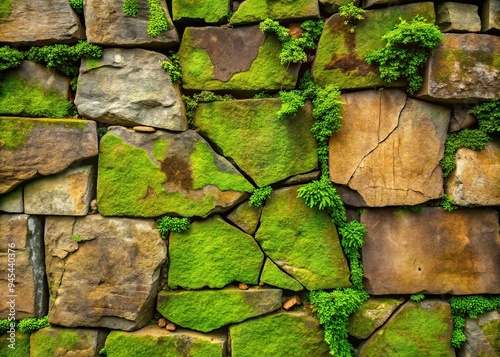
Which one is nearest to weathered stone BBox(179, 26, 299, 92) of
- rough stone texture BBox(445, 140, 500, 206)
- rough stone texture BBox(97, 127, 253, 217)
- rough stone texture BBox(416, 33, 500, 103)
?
rough stone texture BBox(97, 127, 253, 217)

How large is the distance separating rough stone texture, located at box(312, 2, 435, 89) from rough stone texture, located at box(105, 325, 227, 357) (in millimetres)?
2466

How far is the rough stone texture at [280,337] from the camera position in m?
2.72

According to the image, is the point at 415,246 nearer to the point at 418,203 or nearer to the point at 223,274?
the point at 418,203

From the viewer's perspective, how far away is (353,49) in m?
2.66

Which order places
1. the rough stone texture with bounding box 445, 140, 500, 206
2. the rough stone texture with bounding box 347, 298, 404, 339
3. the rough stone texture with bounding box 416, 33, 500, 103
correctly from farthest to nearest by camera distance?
the rough stone texture with bounding box 347, 298, 404, 339 < the rough stone texture with bounding box 445, 140, 500, 206 < the rough stone texture with bounding box 416, 33, 500, 103

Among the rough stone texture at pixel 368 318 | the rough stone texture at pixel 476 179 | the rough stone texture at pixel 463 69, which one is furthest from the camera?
the rough stone texture at pixel 368 318

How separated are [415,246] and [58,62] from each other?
11.3ft

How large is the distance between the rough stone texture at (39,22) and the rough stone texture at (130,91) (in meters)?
0.32

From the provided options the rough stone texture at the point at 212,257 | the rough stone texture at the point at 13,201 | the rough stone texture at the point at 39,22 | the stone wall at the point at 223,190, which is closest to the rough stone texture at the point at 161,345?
the stone wall at the point at 223,190

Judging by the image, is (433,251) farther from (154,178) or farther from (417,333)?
(154,178)

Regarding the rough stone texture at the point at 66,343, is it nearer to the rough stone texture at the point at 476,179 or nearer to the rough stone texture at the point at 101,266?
the rough stone texture at the point at 101,266

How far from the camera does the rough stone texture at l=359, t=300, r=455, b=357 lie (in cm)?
270
